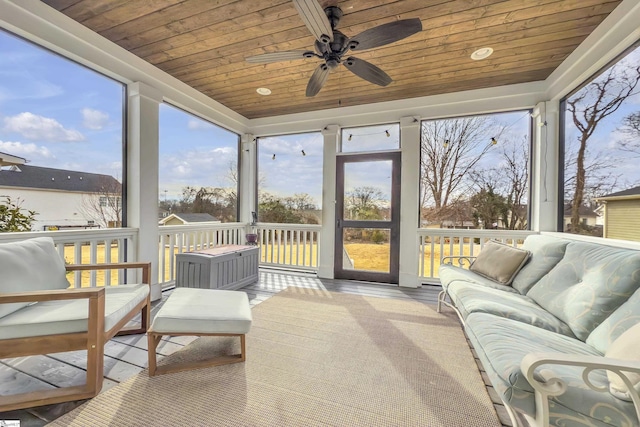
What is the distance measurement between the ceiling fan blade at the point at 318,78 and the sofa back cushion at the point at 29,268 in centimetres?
252

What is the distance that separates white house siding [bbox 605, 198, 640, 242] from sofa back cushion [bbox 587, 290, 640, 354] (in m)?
1.20

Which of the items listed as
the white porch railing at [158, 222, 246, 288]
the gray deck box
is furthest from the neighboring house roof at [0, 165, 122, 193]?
the gray deck box

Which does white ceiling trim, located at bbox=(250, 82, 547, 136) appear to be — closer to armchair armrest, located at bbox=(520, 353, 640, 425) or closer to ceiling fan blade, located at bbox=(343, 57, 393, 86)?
ceiling fan blade, located at bbox=(343, 57, 393, 86)

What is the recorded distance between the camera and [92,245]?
2674 millimetres

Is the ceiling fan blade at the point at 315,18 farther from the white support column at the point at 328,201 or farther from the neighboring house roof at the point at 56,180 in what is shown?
the neighboring house roof at the point at 56,180

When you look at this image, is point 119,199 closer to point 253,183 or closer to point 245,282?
point 245,282

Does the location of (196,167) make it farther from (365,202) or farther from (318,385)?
(318,385)

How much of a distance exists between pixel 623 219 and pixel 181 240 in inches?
183

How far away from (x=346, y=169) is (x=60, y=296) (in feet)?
11.8

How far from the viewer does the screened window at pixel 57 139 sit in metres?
2.20

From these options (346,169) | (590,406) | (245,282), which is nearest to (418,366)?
(590,406)

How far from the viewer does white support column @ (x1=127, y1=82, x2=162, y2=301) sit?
118 inches

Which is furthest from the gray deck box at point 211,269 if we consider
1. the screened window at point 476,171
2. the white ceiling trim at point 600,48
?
the white ceiling trim at point 600,48

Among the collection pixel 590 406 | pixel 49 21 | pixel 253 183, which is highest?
pixel 49 21
